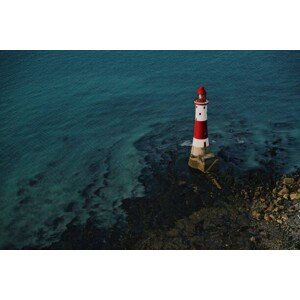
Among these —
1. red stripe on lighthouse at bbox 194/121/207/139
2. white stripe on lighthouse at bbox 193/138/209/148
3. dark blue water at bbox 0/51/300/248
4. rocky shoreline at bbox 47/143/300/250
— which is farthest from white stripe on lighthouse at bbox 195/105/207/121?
dark blue water at bbox 0/51/300/248

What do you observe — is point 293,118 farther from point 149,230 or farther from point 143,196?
point 149,230

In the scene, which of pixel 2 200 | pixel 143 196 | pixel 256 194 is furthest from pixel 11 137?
pixel 256 194

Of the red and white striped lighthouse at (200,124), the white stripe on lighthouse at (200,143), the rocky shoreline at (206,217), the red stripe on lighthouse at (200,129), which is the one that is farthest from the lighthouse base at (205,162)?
the red stripe on lighthouse at (200,129)

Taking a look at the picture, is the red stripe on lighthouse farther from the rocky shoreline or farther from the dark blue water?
the dark blue water

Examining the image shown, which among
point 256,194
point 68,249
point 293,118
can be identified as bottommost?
point 68,249

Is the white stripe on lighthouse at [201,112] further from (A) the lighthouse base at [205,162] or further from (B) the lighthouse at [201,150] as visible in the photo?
(A) the lighthouse base at [205,162]

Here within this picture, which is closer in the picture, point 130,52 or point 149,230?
point 149,230
